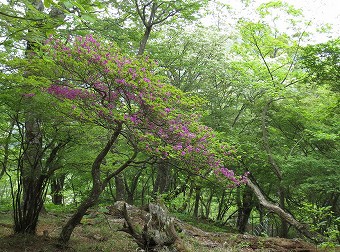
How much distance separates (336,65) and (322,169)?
4.30 m

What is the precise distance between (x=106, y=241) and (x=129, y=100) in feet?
13.8

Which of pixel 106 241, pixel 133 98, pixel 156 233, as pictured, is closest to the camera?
pixel 133 98

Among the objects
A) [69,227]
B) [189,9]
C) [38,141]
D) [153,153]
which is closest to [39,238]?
[69,227]

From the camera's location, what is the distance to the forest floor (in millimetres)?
6512

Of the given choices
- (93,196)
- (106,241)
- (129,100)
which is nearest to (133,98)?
(129,100)

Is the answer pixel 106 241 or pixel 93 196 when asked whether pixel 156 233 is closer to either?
pixel 93 196

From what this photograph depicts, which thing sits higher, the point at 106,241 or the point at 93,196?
the point at 93,196

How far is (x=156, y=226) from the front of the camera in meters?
6.96

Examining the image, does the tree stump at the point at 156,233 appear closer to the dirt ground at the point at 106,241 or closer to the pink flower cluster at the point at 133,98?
the dirt ground at the point at 106,241

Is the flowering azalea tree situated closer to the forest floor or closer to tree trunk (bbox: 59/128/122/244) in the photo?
tree trunk (bbox: 59/128/122/244)

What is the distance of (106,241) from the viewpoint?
795cm

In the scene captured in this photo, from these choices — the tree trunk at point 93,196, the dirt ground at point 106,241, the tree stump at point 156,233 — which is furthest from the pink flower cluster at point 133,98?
the dirt ground at point 106,241

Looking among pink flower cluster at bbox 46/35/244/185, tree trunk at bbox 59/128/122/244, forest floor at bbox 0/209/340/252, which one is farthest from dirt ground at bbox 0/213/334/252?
pink flower cluster at bbox 46/35/244/185

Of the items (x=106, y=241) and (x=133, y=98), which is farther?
(x=106, y=241)
